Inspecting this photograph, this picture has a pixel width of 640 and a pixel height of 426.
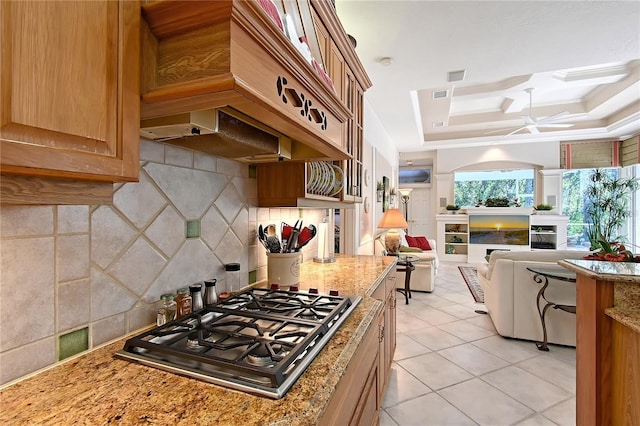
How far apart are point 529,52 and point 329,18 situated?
7.72 ft

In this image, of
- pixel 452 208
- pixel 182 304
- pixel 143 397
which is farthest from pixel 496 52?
pixel 452 208

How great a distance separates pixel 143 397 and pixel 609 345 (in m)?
1.90

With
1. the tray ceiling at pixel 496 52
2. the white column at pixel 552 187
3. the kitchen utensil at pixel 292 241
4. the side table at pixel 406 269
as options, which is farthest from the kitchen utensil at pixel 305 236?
the white column at pixel 552 187

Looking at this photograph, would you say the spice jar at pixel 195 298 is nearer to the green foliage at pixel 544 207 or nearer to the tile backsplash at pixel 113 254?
the tile backsplash at pixel 113 254

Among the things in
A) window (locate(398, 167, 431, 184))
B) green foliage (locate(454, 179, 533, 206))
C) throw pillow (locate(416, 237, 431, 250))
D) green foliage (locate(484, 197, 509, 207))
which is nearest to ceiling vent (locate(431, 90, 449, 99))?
throw pillow (locate(416, 237, 431, 250))

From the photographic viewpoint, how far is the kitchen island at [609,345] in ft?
4.27

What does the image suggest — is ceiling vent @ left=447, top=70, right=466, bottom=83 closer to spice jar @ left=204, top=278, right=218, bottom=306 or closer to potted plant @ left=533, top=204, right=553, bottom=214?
spice jar @ left=204, top=278, right=218, bottom=306

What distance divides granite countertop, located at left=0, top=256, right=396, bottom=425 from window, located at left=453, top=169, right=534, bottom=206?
8234mm

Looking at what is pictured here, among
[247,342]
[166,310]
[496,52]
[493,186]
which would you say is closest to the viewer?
[247,342]

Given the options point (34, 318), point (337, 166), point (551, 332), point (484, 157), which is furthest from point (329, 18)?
point (484, 157)

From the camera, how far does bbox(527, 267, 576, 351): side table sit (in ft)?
9.15

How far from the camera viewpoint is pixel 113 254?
0.95 metres

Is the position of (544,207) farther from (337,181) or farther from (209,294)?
(209,294)

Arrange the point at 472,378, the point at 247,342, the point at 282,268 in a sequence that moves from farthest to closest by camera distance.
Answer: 1. the point at 472,378
2. the point at 282,268
3. the point at 247,342
